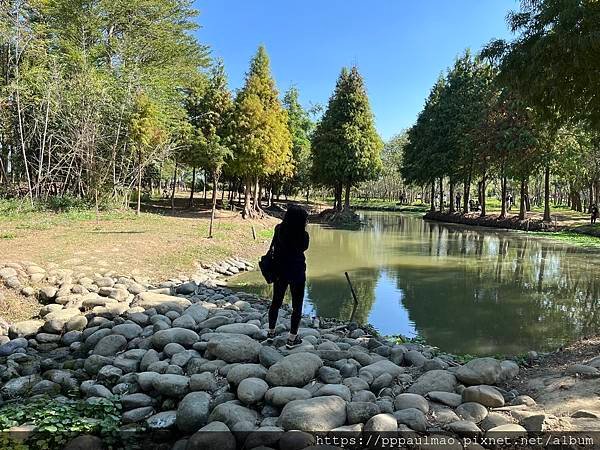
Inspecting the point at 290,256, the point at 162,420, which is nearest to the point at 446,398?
the point at 290,256

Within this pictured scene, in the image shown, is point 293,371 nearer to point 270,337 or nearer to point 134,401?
point 270,337

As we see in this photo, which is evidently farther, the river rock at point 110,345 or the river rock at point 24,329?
the river rock at point 24,329

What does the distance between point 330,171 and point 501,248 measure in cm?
1734

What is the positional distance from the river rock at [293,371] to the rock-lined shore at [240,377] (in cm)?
1

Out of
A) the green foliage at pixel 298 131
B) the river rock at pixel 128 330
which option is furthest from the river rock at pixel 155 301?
the green foliage at pixel 298 131

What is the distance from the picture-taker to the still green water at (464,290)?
857 cm

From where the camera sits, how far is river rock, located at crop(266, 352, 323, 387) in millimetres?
4656

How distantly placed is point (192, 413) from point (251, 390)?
22.6 inches

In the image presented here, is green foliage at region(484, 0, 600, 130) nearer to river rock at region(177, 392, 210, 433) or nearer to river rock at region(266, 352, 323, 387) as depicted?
river rock at region(266, 352, 323, 387)

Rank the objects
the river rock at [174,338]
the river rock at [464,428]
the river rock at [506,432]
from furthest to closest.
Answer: the river rock at [174,338] < the river rock at [464,428] < the river rock at [506,432]

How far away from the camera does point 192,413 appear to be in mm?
4234

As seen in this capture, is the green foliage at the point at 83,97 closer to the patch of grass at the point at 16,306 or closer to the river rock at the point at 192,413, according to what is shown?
the patch of grass at the point at 16,306

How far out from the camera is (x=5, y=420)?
411 centimetres

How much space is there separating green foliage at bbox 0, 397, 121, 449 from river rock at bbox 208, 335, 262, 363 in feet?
3.88
